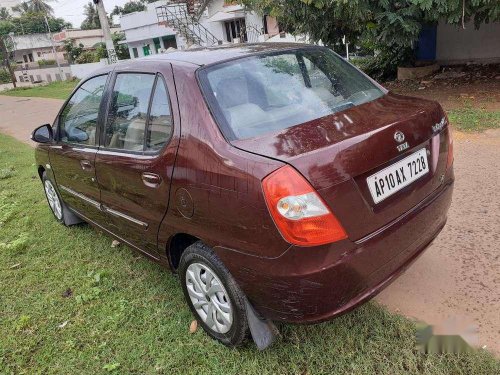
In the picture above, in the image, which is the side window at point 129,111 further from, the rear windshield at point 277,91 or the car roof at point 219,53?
the rear windshield at point 277,91

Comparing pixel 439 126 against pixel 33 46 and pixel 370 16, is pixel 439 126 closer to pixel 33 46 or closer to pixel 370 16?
pixel 370 16

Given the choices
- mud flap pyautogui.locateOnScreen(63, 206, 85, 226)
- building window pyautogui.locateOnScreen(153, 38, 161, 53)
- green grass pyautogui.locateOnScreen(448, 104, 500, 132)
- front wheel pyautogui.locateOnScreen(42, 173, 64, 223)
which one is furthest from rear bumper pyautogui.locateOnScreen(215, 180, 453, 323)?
building window pyautogui.locateOnScreen(153, 38, 161, 53)

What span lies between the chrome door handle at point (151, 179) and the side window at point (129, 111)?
0.20 meters

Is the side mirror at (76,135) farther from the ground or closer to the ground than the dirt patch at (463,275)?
farther from the ground

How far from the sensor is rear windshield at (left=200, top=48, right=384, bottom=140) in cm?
230

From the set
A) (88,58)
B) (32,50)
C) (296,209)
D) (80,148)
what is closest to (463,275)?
(296,209)

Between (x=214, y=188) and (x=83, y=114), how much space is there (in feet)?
6.40

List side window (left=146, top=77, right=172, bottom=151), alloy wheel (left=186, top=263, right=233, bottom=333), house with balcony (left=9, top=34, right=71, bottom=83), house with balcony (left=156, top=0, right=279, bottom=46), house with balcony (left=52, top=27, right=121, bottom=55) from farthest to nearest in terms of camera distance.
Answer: house with balcony (left=9, top=34, right=71, bottom=83), house with balcony (left=52, top=27, right=121, bottom=55), house with balcony (left=156, top=0, right=279, bottom=46), side window (left=146, top=77, right=172, bottom=151), alloy wheel (left=186, top=263, right=233, bottom=333)

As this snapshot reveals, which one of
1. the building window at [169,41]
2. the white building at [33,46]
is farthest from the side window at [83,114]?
the white building at [33,46]

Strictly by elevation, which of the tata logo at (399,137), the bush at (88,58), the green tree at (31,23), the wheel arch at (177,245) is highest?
the green tree at (31,23)

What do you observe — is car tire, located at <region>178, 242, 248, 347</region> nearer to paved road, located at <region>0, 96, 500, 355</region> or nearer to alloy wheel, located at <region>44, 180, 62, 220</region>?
paved road, located at <region>0, 96, 500, 355</region>

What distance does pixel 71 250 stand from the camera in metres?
4.12

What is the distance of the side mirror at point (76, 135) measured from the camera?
11.1ft

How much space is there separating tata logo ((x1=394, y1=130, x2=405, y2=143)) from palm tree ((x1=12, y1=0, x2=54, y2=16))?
8446cm
